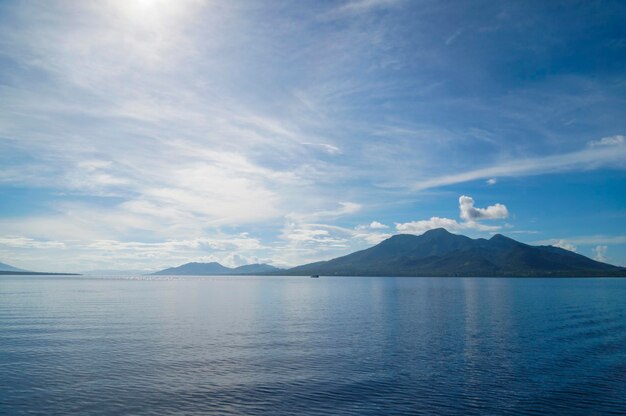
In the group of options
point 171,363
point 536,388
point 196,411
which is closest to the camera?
point 196,411

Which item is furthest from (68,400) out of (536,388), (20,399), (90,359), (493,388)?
(536,388)

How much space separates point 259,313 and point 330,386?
77.4m

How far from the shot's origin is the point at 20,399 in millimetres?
43031

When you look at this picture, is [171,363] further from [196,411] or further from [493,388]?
[493,388]

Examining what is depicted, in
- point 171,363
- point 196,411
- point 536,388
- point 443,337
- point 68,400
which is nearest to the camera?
point 196,411

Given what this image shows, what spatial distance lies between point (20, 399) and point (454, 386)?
45628 mm

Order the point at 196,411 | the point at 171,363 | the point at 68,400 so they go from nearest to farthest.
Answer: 1. the point at 196,411
2. the point at 68,400
3. the point at 171,363

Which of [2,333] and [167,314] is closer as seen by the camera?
[2,333]

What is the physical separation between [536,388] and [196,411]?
36560mm

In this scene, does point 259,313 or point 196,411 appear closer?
point 196,411

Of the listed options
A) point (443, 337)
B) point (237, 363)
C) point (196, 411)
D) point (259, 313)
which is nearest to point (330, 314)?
point (259, 313)

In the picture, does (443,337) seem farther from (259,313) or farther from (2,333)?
(2,333)

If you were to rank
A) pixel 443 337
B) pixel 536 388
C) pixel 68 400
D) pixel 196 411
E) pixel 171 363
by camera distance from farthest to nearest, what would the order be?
pixel 443 337 < pixel 171 363 < pixel 536 388 < pixel 68 400 < pixel 196 411

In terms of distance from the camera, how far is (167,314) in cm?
11925
